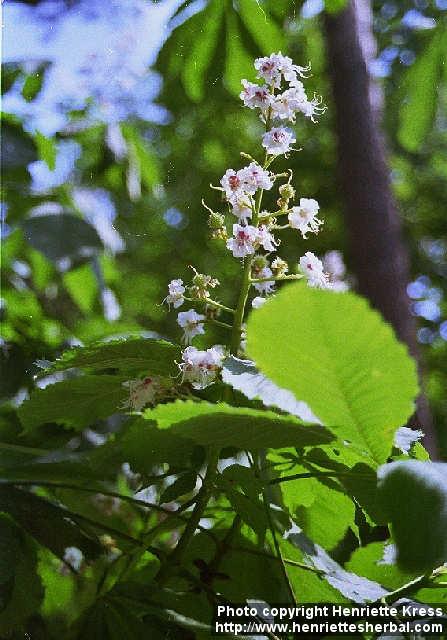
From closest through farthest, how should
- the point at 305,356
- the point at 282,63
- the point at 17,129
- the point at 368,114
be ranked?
1. the point at 305,356
2. the point at 282,63
3. the point at 17,129
4. the point at 368,114

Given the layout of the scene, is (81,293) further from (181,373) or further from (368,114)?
(368,114)

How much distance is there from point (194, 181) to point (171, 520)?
2.70m

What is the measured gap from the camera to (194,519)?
0.47m

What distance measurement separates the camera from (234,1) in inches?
34.6

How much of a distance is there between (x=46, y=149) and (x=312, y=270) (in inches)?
17.0

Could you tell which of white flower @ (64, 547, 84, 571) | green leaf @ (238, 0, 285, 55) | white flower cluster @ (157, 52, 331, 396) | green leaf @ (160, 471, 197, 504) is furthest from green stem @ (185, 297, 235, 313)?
green leaf @ (238, 0, 285, 55)

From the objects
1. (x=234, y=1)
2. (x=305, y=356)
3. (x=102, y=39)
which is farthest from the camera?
(x=102, y=39)

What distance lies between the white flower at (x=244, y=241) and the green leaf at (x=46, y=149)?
15.4 inches

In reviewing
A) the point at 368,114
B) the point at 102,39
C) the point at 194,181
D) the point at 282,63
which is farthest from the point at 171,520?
the point at 194,181

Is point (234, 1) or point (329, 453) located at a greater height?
point (234, 1)

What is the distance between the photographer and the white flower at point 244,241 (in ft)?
1.64

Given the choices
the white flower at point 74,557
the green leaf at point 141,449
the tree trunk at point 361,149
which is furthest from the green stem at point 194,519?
the tree trunk at point 361,149

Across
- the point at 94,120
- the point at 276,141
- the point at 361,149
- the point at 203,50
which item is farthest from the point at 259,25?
the point at 361,149

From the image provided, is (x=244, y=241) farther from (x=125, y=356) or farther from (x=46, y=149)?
(x=46, y=149)
